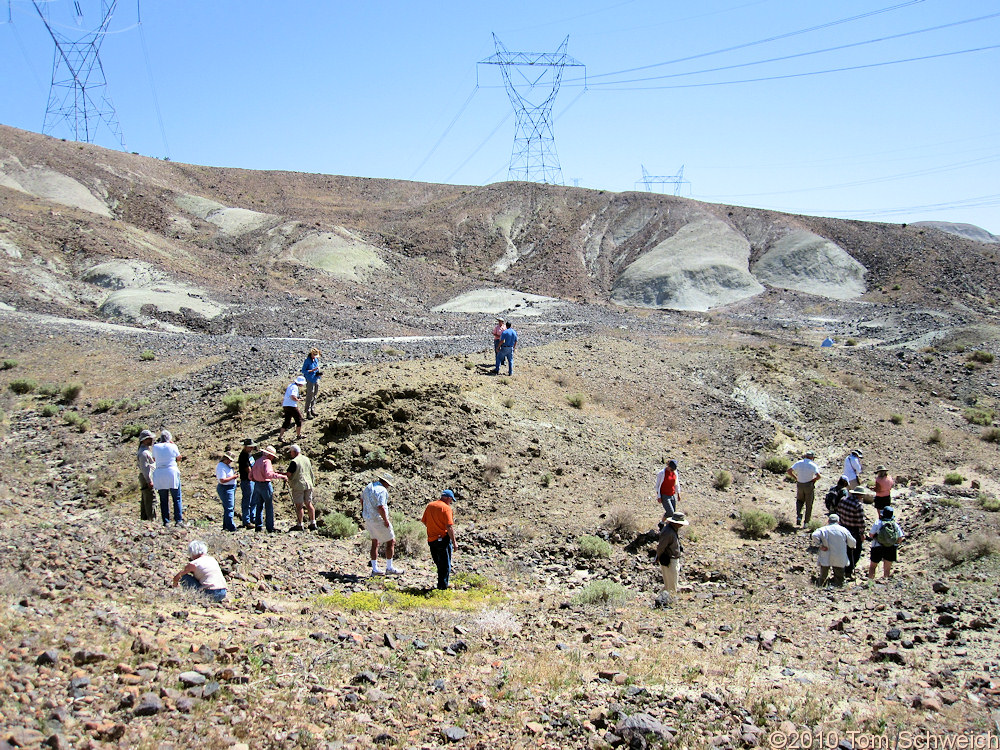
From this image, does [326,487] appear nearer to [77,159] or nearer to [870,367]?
[870,367]

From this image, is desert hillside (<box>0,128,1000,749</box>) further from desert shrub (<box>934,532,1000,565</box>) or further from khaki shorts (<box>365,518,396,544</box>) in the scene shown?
khaki shorts (<box>365,518,396,544</box>)

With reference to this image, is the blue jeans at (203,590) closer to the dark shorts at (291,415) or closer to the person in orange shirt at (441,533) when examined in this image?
the person in orange shirt at (441,533)

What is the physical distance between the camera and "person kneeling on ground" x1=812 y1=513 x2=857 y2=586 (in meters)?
11.0

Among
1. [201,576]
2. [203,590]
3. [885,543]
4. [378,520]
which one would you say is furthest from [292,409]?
[885,543]

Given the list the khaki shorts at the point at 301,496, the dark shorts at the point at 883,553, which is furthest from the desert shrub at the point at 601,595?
the khaki shorts at the point at 301,496

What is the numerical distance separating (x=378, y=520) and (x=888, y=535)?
25.2ft

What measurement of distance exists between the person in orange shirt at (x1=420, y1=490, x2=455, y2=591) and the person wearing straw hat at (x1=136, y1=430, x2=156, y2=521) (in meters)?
5.29

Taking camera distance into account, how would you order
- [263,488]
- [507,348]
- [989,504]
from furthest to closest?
[507,348] → [989,504] → [263,488]

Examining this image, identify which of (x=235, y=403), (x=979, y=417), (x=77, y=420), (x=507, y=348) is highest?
(x=507, y=348)

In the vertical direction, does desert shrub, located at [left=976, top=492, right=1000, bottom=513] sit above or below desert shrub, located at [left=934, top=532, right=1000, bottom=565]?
below

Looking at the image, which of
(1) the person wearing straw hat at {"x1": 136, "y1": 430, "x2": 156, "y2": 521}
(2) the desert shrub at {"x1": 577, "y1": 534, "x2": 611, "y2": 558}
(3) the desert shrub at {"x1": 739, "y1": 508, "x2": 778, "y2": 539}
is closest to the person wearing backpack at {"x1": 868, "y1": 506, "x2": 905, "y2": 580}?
(3) the desert shrub at {"x1": 739, "y1": 508, "x2": 778, "y2": 539}

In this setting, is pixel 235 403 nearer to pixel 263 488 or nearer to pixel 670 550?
pixel 263 488

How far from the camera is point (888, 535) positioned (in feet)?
36.5

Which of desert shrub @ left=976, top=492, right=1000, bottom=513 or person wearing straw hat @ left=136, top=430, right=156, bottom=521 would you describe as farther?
desert shrub @ left=976, top=492, right=1000, bottom=513
